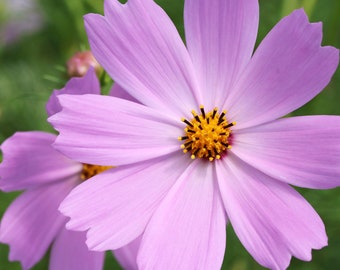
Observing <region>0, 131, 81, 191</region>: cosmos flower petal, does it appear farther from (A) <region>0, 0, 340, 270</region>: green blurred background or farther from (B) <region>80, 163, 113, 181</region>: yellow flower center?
(A) <region>0, 0, 340, 270</region>: green blurred background

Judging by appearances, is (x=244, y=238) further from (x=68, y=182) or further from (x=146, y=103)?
(x=68, y=182)

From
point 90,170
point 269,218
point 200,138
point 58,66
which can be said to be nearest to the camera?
point 269,218

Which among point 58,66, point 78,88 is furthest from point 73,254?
point 58,66

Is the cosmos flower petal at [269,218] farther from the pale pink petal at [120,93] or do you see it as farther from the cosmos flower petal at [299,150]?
the pale pink petal at [120,93]

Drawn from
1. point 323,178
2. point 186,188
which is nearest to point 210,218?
point 186,188

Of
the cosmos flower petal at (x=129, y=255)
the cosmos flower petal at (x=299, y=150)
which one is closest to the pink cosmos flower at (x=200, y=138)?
the cosmos flower petal at (x=299, y=150)

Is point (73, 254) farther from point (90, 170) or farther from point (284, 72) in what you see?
point (284, 72)

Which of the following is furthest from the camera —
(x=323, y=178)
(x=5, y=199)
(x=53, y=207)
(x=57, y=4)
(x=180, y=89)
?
(x=57, y=4)

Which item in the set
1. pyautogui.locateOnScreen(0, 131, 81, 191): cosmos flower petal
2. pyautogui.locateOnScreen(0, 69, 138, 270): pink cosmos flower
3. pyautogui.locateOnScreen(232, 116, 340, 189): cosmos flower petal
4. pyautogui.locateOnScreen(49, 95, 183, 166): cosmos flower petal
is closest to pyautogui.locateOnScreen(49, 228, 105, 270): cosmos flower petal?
pyautogui.locateOnScreen(0, 69, 138, 270): pink cosmos flower
